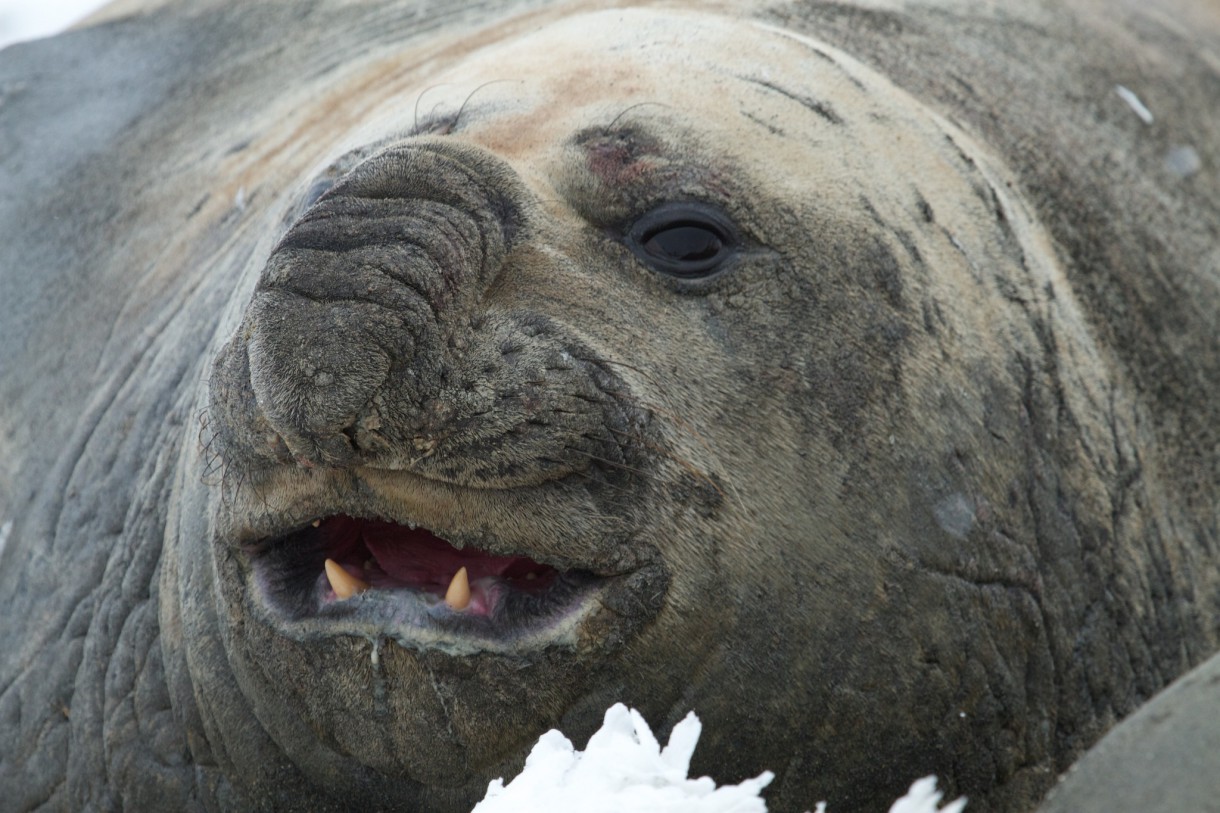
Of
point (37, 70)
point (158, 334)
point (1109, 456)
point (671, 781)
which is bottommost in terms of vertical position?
point (37, 70)

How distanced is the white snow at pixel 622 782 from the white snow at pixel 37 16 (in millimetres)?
7679

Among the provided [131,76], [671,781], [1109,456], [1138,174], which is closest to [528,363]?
[671,781]

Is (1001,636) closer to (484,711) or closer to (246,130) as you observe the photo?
(484,711)

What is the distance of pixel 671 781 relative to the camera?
205 cm

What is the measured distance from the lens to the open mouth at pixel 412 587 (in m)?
2.57

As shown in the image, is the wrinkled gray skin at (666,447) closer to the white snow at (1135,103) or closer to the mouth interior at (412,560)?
the mouth interior at (412,560)

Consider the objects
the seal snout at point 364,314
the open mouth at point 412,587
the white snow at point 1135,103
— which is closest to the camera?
the seal snout at point 364,314

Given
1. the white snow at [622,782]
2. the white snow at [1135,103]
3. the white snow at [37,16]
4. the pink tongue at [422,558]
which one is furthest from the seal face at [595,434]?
the white snow at [37,16]

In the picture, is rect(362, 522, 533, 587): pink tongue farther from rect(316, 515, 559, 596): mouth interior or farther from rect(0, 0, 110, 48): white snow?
rect(0, 0, 110, 48): white snow

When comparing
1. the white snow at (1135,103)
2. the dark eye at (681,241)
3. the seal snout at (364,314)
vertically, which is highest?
the seal snout at (364,314)

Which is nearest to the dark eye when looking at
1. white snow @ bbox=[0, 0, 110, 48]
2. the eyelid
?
the eyelid

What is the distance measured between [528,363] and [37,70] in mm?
4239

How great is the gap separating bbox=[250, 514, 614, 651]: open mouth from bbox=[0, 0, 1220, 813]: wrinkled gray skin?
0.6 inches

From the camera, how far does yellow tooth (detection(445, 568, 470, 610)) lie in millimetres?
2588
